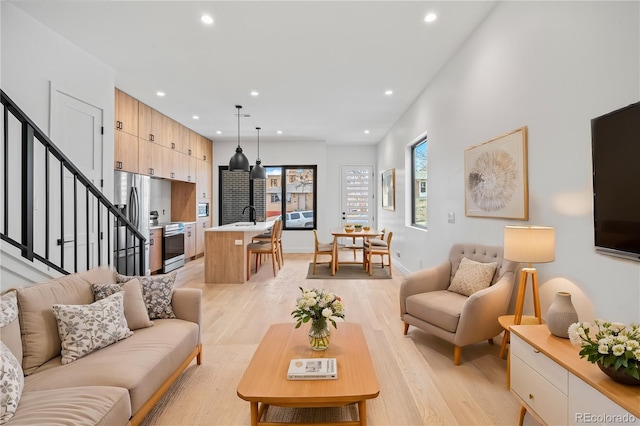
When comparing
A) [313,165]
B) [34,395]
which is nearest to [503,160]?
[34,395]

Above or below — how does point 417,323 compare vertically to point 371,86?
below

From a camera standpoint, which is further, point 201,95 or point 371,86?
point 201,95

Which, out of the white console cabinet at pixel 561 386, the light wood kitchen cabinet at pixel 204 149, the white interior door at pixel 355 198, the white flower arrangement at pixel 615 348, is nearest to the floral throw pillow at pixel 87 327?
the white console cabinet at pixel 561 386

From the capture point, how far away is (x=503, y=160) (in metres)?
2.81

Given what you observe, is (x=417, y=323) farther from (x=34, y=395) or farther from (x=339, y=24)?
(x=339, y=24)

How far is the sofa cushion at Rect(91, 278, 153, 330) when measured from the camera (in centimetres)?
225

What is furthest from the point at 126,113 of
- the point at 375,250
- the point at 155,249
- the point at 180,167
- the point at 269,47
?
the point at 375,250

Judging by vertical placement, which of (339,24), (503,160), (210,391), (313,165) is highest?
(339,24)

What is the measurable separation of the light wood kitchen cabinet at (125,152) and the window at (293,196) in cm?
373

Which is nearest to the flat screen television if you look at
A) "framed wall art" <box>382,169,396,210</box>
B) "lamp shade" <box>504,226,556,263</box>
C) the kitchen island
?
"lamp shade" <box>504,226,556,263</box>

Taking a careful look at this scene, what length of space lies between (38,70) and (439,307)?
13.9 feet

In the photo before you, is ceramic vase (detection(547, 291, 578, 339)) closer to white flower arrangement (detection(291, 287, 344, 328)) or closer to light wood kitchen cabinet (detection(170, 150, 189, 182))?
white flower arrangement (detection(291, 287, 344, 328))

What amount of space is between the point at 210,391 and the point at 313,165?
6767 millimetres

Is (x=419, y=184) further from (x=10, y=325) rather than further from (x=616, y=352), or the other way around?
(x=10, y=325)
